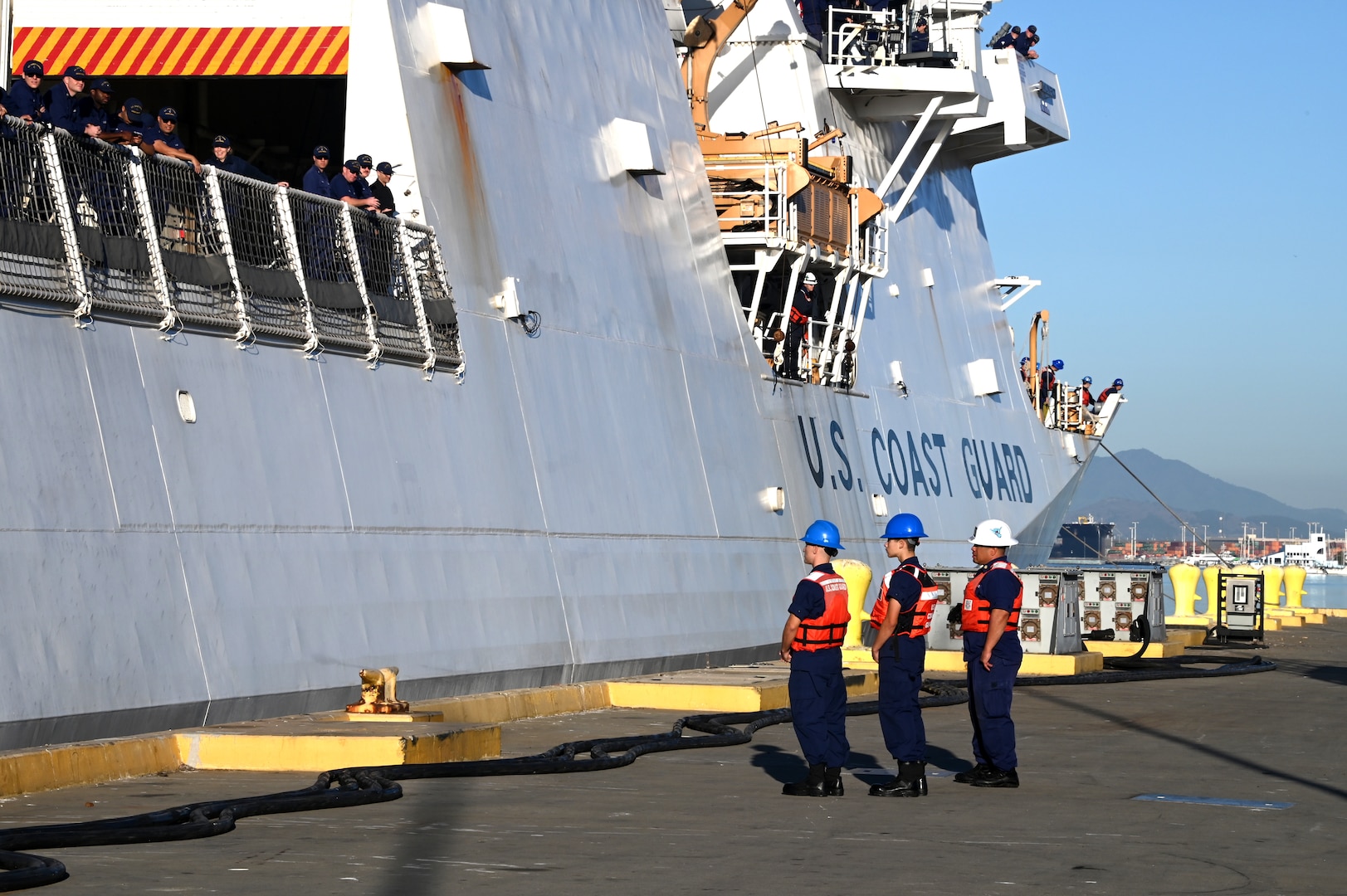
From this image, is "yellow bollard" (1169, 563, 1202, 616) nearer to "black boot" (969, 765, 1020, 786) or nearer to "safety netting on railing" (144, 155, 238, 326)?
"black boot" (969, 765, 1020, 786)

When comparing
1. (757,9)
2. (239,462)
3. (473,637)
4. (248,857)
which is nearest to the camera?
(248,857)

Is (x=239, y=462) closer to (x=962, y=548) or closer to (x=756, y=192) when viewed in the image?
(x=756, y=192)

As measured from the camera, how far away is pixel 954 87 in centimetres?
2845

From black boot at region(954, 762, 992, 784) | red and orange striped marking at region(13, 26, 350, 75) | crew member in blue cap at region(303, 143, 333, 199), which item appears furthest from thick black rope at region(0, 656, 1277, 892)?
red and orange striped marking at region(13, 26, 350, 75)

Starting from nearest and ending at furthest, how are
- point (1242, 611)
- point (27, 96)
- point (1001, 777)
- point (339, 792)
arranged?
point (339, 792)
point (1001, 777)
point (27, 96)
point (1242, 611)

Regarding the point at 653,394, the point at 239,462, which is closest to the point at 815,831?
the point at 239,462

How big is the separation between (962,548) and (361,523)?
16.6 metres

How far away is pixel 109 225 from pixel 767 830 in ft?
20.4

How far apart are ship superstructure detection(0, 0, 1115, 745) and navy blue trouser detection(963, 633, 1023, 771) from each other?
4773 mm

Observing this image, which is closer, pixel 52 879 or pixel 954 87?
pixel 52 879

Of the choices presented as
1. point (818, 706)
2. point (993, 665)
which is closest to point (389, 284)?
point (818, 706)

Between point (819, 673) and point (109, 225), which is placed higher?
point (109, 225)

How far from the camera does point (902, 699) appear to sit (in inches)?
424

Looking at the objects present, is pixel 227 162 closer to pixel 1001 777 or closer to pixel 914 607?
pixel 914 607
